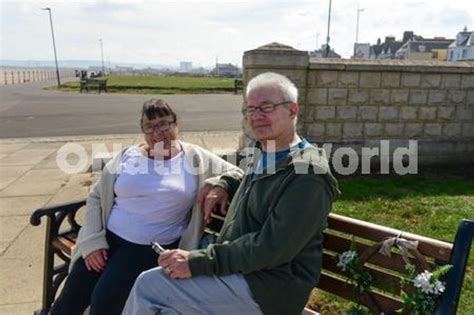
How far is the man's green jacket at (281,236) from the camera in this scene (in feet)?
6.47

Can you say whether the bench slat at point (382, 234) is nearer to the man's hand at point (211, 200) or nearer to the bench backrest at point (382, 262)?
the bench backrest at point (382, 262)

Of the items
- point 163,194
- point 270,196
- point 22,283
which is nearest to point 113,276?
point 163,194

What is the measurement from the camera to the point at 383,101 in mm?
7332

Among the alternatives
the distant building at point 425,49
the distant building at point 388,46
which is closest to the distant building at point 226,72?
the distant building at point 388,46

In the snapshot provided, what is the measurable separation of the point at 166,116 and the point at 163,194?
0.49 meters

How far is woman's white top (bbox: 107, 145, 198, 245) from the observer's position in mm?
2803

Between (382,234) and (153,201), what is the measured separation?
4.43 feet

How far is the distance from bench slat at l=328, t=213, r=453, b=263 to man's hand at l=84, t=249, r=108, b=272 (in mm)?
1335

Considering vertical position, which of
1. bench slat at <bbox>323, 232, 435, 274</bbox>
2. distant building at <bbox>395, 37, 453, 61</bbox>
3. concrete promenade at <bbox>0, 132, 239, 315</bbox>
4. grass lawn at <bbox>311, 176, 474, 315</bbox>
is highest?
distant building at <bbox>395, 37, 453, 61</bbox>

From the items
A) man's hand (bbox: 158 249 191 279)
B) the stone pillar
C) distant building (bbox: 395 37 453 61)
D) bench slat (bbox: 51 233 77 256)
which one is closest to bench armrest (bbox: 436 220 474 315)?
man's hand (bbox: 158 249 191 279)

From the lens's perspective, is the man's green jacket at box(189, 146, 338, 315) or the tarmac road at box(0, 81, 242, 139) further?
the tarmac road at box(0, 81, 242, 139)

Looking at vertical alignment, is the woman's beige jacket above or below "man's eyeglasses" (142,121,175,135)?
below

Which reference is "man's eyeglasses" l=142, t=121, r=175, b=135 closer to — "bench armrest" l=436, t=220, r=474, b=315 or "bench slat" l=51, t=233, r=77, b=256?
"bench slat" l=51, t=233, r=77, b=256

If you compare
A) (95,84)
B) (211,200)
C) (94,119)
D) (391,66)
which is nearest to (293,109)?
(211,200)
